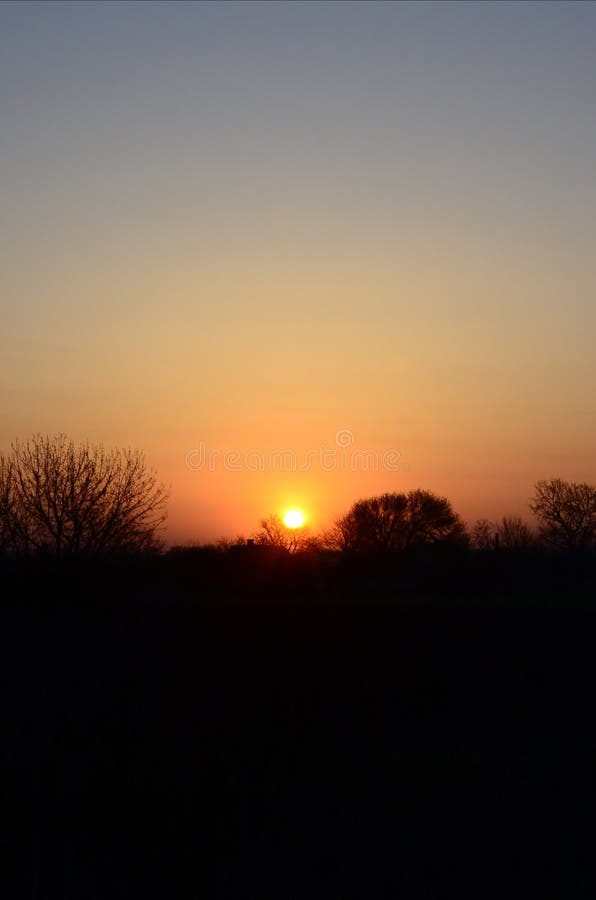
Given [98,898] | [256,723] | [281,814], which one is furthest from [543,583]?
[98,898]

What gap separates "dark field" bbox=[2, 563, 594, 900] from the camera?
39.0 feet

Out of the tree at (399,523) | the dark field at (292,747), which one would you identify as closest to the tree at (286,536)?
the tree at (399,523)

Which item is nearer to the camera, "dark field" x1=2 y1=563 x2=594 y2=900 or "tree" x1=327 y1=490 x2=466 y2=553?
"dark field" x1=2 y1=563 x2=594 y2=900

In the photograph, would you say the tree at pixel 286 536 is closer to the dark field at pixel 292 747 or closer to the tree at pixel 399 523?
the tree at pixel 399 523

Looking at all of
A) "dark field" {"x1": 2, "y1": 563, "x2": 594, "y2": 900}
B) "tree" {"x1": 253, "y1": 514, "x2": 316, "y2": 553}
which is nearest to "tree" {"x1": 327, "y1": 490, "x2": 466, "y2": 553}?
"tree" {"x1": 253, "y1": 514, "x2": 316, "y2": 553}

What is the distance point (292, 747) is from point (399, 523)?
56570 mm

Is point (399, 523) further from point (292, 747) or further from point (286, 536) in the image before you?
point (292, 747)

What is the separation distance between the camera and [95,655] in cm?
2070

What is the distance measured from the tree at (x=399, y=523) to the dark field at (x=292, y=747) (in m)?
46.1

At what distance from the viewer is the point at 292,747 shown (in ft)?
55.1

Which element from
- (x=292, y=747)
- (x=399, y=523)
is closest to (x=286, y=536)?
(x=399, y=523)

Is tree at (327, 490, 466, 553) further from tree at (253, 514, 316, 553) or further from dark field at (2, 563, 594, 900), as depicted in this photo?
dark field at (2, 563, 594, 900)

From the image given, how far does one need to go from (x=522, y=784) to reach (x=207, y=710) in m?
6.94

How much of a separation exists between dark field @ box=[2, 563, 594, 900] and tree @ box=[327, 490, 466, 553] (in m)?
46.1
